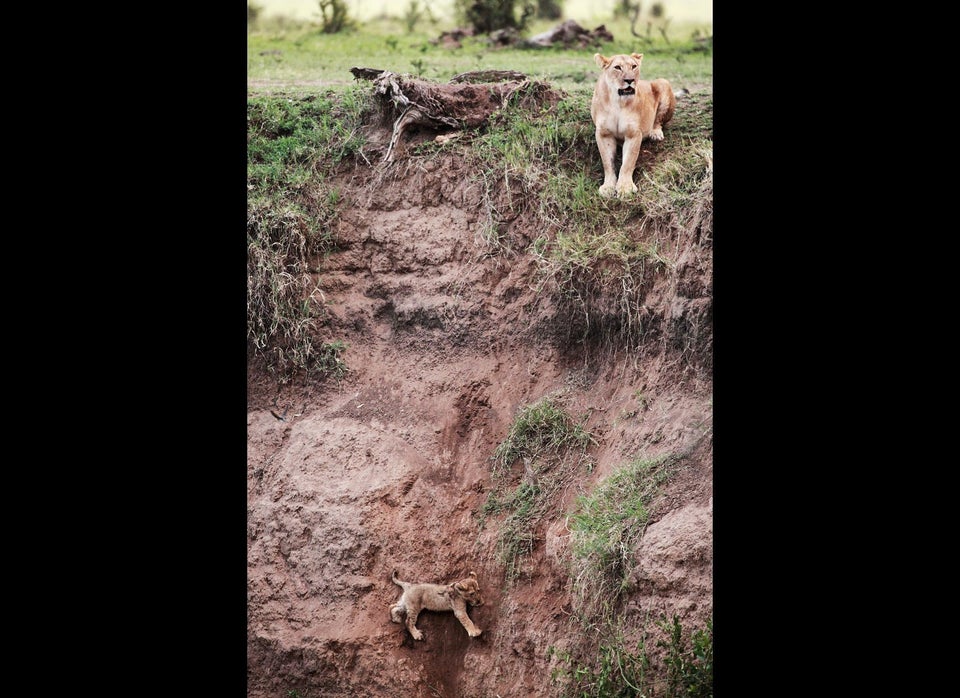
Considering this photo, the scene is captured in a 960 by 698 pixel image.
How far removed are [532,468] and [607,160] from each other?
2.16 m

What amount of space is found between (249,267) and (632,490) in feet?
10.3

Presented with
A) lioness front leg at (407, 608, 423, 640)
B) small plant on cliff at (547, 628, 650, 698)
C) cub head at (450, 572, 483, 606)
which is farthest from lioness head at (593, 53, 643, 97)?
lioness front leg at (407, 608, 423, 640)

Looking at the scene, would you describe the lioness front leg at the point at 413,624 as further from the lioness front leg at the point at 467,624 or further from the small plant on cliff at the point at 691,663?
the small plant on cliff at the point at 691,663

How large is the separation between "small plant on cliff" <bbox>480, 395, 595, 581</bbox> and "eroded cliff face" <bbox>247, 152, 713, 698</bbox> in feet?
0.18

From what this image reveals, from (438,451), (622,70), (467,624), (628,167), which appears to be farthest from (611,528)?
(622,70)

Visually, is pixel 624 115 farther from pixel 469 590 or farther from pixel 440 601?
pixel 440 601

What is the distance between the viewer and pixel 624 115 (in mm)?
6805

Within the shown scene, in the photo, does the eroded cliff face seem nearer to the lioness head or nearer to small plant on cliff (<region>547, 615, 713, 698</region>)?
small plant on cliff (<region>547, 615, 713, 698</region>)

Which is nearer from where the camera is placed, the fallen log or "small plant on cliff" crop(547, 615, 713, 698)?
"small plant on cliff" crop(547, 615, 713, 698)

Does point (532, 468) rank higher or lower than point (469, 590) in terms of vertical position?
higher

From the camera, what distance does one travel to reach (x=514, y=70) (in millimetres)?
7602

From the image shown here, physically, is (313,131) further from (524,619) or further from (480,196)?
(524,619)

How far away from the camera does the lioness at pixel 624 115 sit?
6727 mm

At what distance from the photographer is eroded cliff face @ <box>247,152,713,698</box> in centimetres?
611
